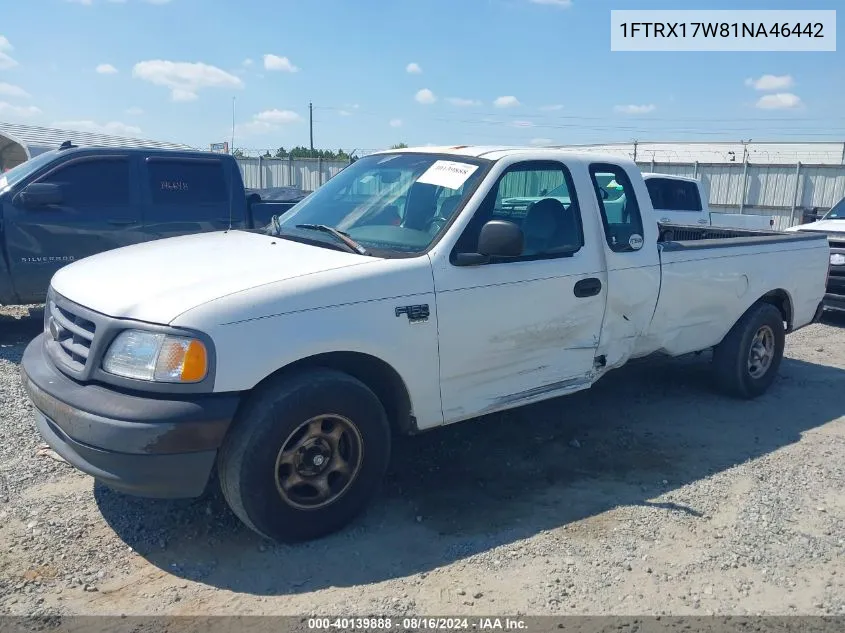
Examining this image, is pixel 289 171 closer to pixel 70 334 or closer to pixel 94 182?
pixel 94 182

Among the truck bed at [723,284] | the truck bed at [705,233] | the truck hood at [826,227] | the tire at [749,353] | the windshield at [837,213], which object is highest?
the windshield at [837,213]

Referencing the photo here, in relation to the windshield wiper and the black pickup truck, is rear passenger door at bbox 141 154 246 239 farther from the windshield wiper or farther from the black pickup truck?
the windshield wiper

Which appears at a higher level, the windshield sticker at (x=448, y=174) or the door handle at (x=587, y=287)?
the windshield sticker at (x=448, y=174)

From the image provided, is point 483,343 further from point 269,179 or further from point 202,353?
point 269,179

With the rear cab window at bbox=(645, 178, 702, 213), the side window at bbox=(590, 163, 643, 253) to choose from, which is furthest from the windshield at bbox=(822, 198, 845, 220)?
the side window at bbox=(590, 163, 643, 253)

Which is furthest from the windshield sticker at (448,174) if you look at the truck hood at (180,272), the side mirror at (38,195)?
the side mirror at (38,195)

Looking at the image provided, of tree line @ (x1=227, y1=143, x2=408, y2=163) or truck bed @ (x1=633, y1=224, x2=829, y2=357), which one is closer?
truck bed @ (x1=633, y1=224, x2=829, y2=357)

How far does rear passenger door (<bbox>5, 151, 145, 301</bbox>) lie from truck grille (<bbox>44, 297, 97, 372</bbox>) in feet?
12.7

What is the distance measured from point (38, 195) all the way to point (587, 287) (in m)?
5.64

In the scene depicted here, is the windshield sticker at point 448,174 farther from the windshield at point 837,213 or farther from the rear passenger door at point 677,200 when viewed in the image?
the windshield at point 837,213

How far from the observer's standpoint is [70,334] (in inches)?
137

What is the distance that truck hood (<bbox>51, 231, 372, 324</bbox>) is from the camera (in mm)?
3146

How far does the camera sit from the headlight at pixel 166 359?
299cm

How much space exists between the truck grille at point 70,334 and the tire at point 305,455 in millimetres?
804
